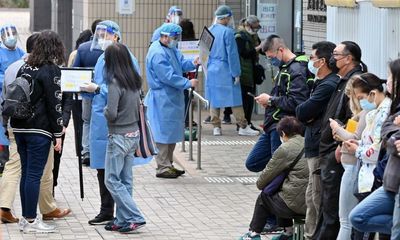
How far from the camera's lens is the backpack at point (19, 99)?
1040 centimetres

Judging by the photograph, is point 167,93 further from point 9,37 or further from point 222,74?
point 222,74

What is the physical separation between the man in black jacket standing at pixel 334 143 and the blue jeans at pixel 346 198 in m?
0.27

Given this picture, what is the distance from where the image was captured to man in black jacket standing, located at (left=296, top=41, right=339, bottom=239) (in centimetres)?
944

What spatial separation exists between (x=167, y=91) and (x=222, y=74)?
350 centimetres

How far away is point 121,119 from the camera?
1061 cm

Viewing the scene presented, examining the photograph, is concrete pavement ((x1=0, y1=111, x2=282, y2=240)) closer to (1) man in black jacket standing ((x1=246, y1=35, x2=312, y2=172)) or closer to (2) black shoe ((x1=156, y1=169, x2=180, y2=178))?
(2) black shoe ((x1=156, y1=169, x2=180, y2=178))

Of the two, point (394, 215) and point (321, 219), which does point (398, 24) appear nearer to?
point (321, 219)

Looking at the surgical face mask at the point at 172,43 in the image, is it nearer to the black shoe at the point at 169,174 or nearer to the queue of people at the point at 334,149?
the black shoe at the point at 169,174

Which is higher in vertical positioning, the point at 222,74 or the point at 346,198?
the point at 222,74

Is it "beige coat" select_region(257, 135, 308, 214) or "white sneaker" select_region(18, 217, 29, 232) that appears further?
"white sneaker" select_region(18, 217, 29, 232)

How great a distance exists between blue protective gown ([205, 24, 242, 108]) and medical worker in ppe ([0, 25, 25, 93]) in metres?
4.68

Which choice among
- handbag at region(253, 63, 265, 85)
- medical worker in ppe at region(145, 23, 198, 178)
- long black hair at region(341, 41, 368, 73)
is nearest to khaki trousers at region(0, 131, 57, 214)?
medical worker in ppe at region(145, 23, 198, 178)

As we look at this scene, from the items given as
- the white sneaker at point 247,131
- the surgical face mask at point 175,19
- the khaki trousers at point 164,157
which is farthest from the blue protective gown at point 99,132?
the white sneaker at point 247,131

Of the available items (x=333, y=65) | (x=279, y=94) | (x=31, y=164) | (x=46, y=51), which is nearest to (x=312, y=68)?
(x=333, y=65)
